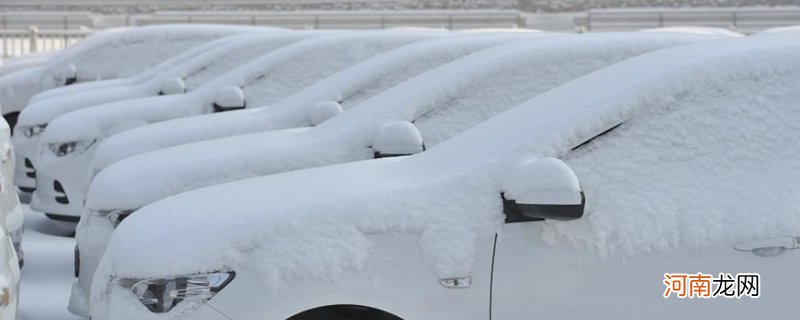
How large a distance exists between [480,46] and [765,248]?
11.6 feet

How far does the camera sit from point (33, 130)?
31.9 ft

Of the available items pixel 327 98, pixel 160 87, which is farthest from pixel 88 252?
pixel 160 87

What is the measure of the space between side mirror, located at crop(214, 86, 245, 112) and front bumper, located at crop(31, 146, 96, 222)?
900mm

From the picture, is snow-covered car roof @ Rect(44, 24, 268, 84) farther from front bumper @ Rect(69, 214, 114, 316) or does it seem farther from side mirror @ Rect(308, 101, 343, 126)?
front bumper @ Rect(69, 214, 114, 316)

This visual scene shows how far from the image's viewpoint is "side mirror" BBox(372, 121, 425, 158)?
514 centimetres

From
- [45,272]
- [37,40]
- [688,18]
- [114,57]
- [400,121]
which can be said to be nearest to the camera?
[400,121]

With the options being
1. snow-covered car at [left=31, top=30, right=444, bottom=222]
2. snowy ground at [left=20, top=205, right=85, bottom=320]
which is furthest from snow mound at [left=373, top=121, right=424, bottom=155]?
snow-covered car at [left=31, top=30, right=444, bottom=222]

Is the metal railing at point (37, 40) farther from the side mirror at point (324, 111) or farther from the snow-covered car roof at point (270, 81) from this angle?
the side mirror at point (324, 111)

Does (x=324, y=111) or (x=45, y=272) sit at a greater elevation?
(x=324, y=111)

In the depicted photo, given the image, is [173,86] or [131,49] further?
[131,49]

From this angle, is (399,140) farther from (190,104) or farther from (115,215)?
(190,104)

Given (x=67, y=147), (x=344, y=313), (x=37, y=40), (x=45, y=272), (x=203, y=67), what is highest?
(x=344, y=313)

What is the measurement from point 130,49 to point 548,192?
9660mm

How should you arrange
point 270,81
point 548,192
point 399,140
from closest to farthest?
point 548,192 < point 399,140 < point 270,81
